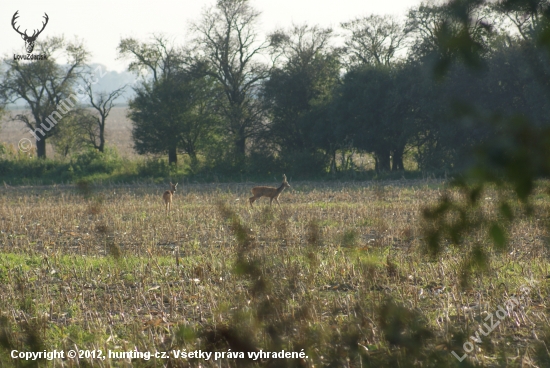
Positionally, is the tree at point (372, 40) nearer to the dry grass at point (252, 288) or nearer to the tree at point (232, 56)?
the tree at point (232, 56)

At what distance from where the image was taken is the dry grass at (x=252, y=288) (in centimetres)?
430

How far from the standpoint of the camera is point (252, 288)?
11.2ft

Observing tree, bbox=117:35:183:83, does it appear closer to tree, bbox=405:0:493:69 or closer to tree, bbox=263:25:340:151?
tree, bbox=263:25:340:151

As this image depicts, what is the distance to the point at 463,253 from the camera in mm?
2615

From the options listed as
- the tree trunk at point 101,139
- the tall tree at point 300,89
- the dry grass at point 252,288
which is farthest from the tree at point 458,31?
the tree trunk at point 101,139

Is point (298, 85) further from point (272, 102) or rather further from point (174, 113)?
point (174, 113)

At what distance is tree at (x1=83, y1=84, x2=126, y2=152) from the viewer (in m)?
43.3

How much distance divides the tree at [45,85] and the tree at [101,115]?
→ 4.80 feet

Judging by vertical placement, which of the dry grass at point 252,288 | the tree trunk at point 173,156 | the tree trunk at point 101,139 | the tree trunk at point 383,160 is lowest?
the dry grass at point 252,288

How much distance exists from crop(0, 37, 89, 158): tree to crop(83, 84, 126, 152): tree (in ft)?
4.80

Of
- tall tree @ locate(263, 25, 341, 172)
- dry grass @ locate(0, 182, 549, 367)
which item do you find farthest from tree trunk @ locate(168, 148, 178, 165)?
dry grass @ locate(0, 182, 549, 367)

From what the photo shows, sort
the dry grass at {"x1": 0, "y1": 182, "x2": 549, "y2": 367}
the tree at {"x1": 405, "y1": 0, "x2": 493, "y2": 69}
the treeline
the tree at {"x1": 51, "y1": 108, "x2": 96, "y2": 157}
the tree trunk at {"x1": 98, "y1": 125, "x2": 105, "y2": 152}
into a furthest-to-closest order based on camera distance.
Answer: the tree at {"x1": 51, "y1": 108, "x2": 96, "y2": 157} < the tree trunk at {"x1": 98, "y1": 125, "x2": 105, "y2": 152} < the treeline < the dry grass at {"x1": 0, "y1": 182, "x2": 549, "y2": 367} < the tree at {"x1": 405, "y1": 0, "x2": 493, "y2": 69}

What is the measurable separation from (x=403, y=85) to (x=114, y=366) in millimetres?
31007

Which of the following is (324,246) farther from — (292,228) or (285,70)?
(285,70)
